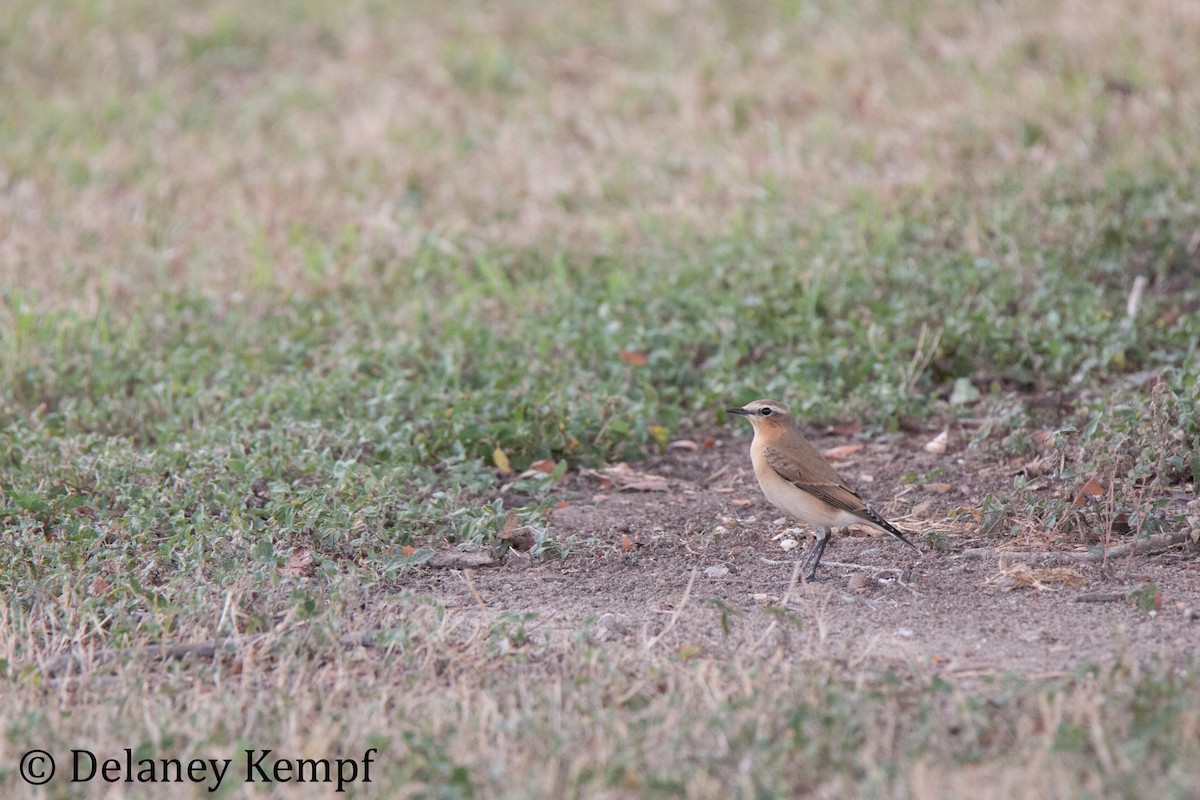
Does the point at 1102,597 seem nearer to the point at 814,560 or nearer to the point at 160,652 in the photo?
the point at 814,560

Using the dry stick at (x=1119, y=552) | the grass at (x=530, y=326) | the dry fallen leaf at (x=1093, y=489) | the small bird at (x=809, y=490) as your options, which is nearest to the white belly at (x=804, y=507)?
the small bird at (x=809, y=490)

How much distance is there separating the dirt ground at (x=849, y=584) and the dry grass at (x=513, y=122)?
121 inches

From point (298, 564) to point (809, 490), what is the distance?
2.31 metres

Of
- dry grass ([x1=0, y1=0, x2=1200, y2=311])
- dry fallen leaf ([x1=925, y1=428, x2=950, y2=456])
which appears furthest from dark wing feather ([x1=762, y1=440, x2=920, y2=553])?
dry grass ([x1=0, y1=0, x2=1200, y2=311])

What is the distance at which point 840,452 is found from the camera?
785 centimetres

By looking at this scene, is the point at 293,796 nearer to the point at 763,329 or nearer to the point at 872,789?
the point at 872,789

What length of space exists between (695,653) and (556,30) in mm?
10472

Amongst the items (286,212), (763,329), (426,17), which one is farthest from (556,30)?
(763,329)

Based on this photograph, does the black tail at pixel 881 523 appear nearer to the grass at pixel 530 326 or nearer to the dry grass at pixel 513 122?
the grass at pixel 530 326

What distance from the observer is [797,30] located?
13680 mm

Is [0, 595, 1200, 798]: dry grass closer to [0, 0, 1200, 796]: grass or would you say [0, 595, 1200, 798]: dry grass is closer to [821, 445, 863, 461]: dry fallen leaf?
[0, 0, 1200, 796]: grass

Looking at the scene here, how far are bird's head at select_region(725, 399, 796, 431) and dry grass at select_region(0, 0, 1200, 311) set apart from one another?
3.12 meters

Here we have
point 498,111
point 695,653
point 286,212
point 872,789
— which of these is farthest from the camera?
point 498,111

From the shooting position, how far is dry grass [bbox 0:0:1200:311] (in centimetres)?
1059
